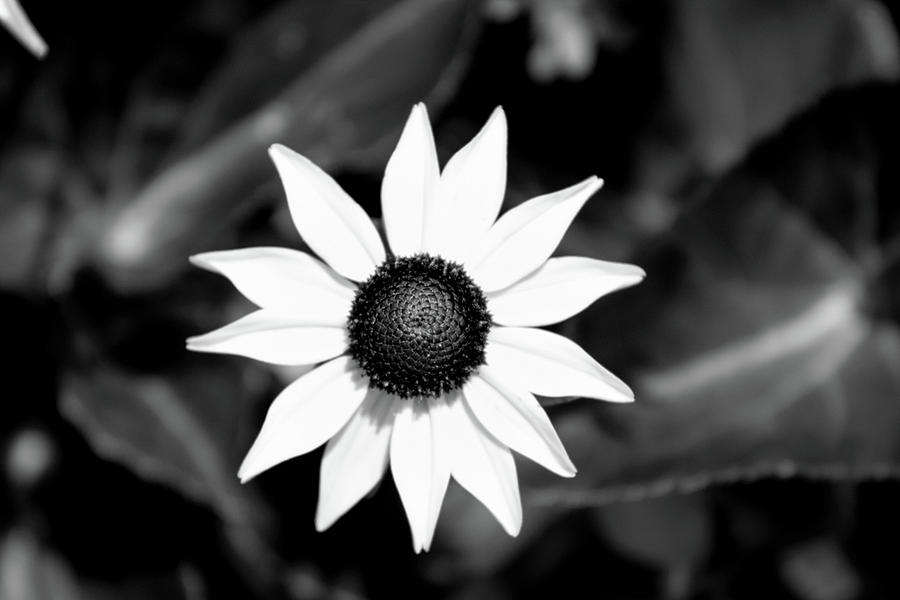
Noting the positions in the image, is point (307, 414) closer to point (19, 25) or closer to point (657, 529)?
point (19, 25)

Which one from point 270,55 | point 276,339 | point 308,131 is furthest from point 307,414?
point 270,55

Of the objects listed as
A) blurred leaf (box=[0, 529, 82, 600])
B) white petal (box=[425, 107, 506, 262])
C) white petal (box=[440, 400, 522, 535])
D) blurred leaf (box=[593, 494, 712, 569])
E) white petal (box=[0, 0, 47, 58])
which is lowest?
blurred leaf (box=[593, 494, 712, 569])

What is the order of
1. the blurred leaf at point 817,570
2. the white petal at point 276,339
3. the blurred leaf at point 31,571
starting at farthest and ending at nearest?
1. the blurred leaf at point 817,570
2. the blurred leaf at point 31,571
3. the white petal at point 276,339

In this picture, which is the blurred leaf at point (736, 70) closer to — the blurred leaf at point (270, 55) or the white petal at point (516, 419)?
the blurred leaf at point (270, 55)

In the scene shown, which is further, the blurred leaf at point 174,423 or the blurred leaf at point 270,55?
the blurred leaf at point 270,55

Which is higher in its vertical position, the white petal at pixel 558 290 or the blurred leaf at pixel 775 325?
the white petal at pixel 558 290

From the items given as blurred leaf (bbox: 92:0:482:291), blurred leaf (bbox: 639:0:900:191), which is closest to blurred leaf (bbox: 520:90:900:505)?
blurred leaf (bbox: 639:0:900:191)

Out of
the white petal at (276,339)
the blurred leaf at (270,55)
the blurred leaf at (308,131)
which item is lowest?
the white petal at (276,339)

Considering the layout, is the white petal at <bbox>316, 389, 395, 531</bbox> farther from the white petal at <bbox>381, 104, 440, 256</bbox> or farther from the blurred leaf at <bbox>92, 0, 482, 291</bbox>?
the blurred leaf at <bbox>92, 0, 482, 291</bbox>

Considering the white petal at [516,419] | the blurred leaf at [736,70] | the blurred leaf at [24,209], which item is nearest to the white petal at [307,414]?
the white petal at [516,419]
